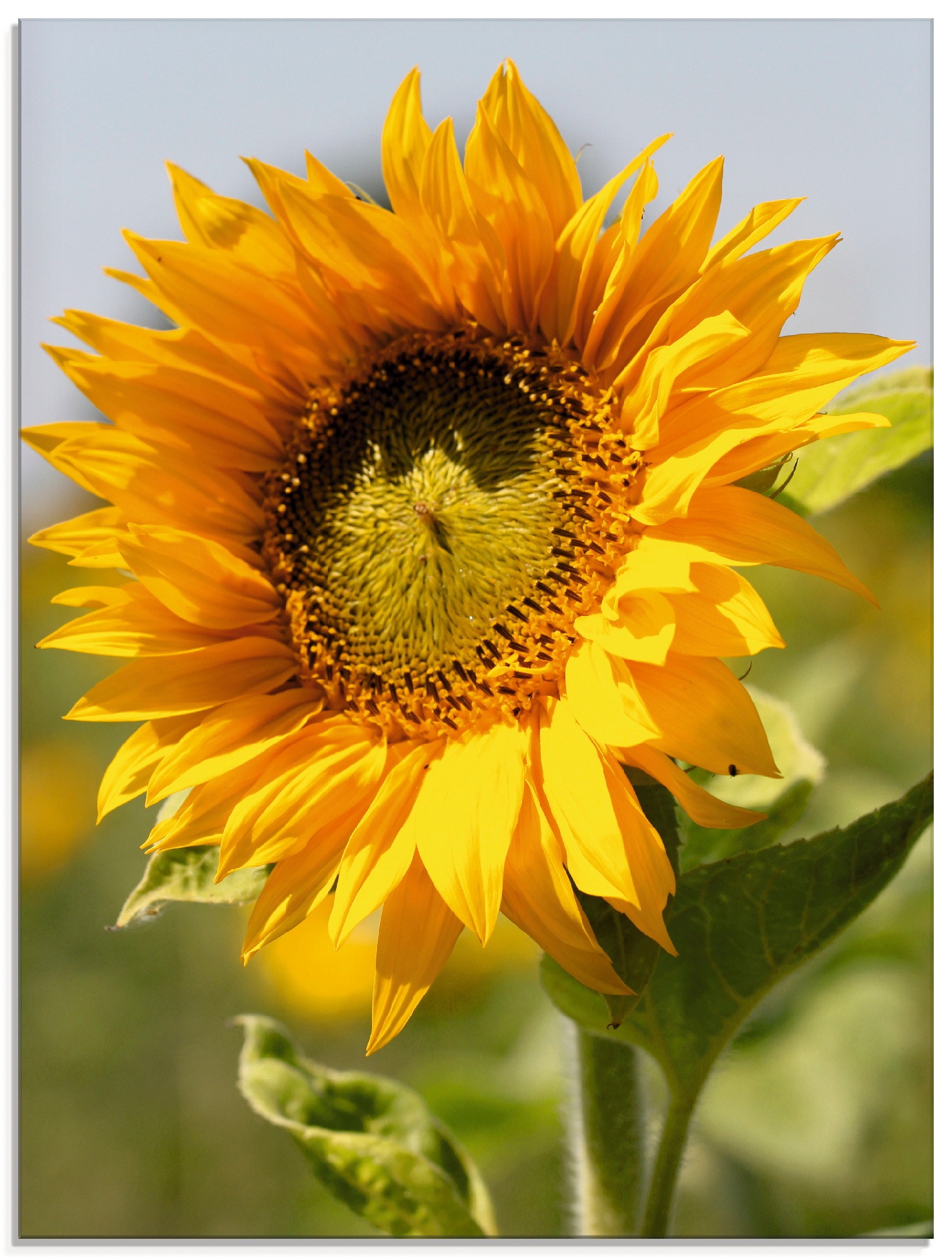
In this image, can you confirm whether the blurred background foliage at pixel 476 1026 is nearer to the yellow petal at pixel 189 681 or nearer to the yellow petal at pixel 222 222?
the yellow petal at pixel 189 681

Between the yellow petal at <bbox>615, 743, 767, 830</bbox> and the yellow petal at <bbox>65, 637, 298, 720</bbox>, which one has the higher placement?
the yellow petal at <bbox>65, 637, 298, 720</bbox>

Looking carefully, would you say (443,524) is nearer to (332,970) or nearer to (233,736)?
(233,736)

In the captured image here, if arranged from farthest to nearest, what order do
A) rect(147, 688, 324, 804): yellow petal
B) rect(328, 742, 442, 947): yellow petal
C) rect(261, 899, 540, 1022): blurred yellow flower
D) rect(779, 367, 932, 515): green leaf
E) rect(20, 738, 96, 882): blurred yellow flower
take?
rect(261, 899, 540, 1022): blurred yellow flower
rect(20, 738, 96, 882): blurred yellow flower
rect(779, 367, 932, 515): green leaf
rect(147, 688, 324, 804): yellow petal
rect(328, 742, 442, 947): yellow petal

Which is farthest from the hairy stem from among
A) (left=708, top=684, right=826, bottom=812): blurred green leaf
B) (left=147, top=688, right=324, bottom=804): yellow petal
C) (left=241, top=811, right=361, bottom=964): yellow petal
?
(left=147, top=688, right=324, bottom=804): yellow petal

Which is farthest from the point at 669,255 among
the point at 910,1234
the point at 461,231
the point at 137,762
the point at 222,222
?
the point at 910,1234

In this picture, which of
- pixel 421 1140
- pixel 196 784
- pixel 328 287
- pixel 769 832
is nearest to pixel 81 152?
pixel 328 287

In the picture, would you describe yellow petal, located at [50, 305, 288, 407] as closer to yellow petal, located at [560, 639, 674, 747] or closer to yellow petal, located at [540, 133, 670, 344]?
yellow petal, located at [540, 133, 670, 344]
